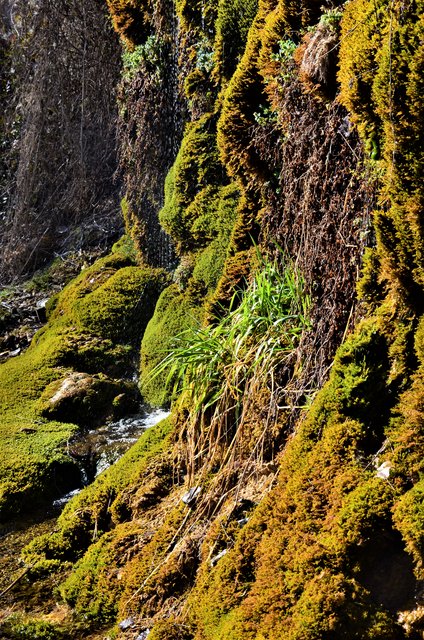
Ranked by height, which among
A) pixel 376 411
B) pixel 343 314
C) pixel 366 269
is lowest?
pixel 376 411

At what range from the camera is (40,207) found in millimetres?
11180

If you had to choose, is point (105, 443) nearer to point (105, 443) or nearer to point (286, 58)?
point (105, 443)

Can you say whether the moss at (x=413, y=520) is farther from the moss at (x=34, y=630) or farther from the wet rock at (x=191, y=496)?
the moss at (x=34, y=630)

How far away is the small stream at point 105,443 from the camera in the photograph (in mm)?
5931

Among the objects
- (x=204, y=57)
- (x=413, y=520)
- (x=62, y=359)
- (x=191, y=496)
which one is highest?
(x=204, y=57)

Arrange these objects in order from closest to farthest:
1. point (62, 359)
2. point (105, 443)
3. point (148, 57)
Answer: point (105, 443), point (62, 359), point (148, 57)

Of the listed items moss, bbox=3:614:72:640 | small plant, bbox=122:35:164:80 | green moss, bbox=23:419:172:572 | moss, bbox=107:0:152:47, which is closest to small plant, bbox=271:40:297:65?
green moss, bbox=23:419:172:572

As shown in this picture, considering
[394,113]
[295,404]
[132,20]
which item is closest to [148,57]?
[132,20]

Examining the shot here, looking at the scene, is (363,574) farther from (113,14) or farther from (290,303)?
(113,14)

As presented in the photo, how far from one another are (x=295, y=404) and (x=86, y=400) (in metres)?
3.29

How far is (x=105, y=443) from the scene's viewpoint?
6.40 metres

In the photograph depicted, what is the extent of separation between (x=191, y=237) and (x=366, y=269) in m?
4.01

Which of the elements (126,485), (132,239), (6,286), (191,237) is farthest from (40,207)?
Answer: (126,485)

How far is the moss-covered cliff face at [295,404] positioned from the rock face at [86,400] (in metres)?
0.33
